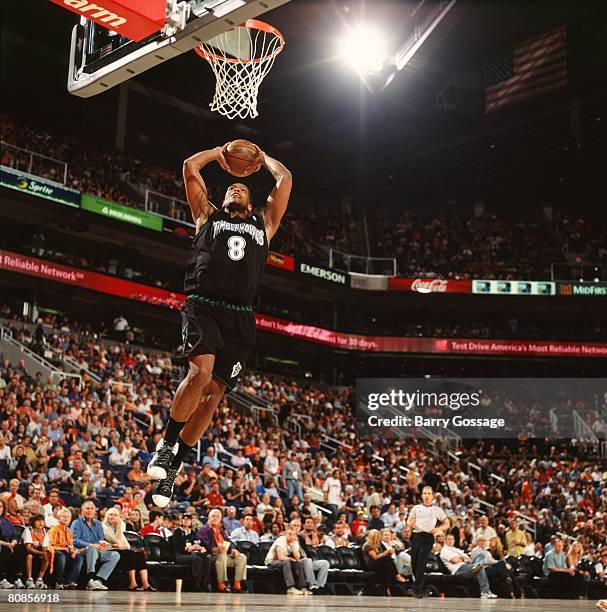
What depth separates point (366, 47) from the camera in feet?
77.7

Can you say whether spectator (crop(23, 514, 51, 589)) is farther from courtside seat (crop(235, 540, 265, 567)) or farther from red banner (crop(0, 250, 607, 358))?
red banner (crop(0, 250, 607, 358))

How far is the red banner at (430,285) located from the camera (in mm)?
31922

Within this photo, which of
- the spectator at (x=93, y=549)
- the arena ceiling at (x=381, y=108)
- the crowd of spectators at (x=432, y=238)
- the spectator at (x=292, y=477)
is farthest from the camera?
the crowd of spectators at (x=432, y=238)

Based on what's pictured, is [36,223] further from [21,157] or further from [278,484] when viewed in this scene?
[278,484]

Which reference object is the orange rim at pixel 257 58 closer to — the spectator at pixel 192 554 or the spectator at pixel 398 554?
the spectator at pixel 192 554

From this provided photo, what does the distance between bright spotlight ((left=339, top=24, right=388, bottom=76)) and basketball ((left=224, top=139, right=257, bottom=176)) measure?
732 inches

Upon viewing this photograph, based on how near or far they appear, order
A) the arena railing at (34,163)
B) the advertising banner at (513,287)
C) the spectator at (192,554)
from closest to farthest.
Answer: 1. the spectator at (192,554)
2. the arena railing at (34,163)
3. the advertising banner at (513,287)

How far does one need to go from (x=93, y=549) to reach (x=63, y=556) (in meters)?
0.44

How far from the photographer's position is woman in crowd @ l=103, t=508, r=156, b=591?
35.5 feet

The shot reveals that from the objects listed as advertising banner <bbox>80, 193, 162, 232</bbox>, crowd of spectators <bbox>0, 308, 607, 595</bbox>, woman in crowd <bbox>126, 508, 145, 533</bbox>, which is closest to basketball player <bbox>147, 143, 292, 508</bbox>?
crowd of spectators <bbox>0, 308, 607, 595</bbox>

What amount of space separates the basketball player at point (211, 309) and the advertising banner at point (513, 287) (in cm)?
2650

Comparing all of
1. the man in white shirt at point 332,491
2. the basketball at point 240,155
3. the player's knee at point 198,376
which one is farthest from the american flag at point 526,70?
the player's knee at point 198,376

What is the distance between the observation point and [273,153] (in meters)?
34.1

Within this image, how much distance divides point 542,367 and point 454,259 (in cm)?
554
